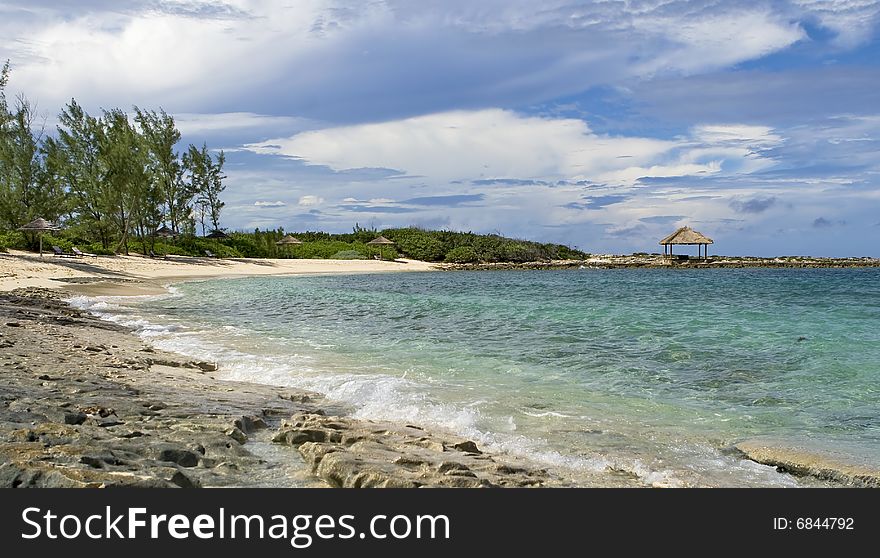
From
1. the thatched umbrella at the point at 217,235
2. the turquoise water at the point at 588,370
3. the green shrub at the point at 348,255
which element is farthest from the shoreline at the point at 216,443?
the green shrub at the point at 348,255

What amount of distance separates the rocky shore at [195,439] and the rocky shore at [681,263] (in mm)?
57130

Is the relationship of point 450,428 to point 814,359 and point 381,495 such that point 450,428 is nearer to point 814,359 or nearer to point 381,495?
point 381,495

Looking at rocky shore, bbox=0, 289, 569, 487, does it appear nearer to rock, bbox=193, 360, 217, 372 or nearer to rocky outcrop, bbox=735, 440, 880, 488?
rock, bbox=193, 360, 217, 372

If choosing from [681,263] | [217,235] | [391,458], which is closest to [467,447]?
[391,458]

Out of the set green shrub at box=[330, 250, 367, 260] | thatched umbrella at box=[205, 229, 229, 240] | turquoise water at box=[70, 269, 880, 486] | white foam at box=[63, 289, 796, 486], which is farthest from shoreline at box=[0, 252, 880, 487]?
green shrub at box=[330, 250, 367, 260]

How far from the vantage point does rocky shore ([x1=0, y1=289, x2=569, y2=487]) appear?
4.30 m

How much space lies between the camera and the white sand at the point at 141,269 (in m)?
28.1

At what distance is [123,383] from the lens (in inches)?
303

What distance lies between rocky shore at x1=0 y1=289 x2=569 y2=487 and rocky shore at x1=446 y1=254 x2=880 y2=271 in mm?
57130

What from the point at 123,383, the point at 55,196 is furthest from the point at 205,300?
the point at 55,196

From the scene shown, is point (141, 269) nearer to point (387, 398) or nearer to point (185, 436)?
point (387, 398)

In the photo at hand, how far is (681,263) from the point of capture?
70.4m

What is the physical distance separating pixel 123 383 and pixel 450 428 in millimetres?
3984

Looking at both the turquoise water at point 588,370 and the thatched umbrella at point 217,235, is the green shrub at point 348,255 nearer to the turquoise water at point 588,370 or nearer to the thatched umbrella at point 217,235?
the thatched umbrella at point 217,235
